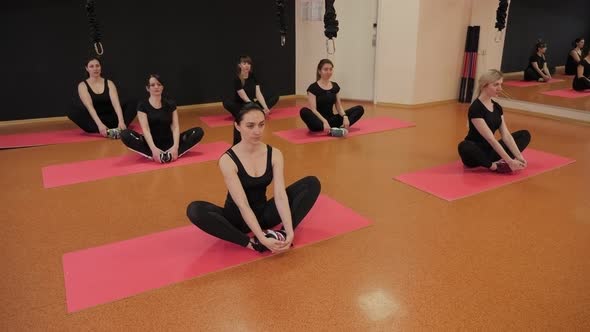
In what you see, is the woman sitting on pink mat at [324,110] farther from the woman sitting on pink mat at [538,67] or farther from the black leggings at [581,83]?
the black leggings at [581,83]

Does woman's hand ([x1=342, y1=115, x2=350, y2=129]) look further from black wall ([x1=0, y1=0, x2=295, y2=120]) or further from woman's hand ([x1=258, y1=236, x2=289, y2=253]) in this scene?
woman's hand ([x1=258, y1=236, x2=289, y2=253])

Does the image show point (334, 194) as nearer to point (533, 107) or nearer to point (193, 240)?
point (193, 240)

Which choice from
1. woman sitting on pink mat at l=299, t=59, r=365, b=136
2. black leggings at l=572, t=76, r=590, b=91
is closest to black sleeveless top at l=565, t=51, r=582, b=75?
black leggings at l=572, t=76, r=590, b=91

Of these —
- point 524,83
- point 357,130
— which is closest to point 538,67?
point 524,83

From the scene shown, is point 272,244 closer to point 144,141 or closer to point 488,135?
point 488,135

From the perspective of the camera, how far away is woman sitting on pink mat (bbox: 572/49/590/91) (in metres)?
4.67

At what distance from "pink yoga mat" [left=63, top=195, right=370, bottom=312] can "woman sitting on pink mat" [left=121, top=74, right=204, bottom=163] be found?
1.42m

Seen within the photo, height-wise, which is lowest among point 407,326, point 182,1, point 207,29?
point 407,326

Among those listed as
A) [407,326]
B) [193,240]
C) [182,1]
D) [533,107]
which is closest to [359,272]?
[407,326]

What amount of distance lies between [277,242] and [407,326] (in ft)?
2.44

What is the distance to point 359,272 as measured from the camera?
200 cm

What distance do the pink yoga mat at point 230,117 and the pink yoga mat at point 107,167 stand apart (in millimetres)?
1188

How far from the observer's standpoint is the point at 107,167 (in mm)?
3557

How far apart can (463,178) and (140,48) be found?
4467 millimetres
